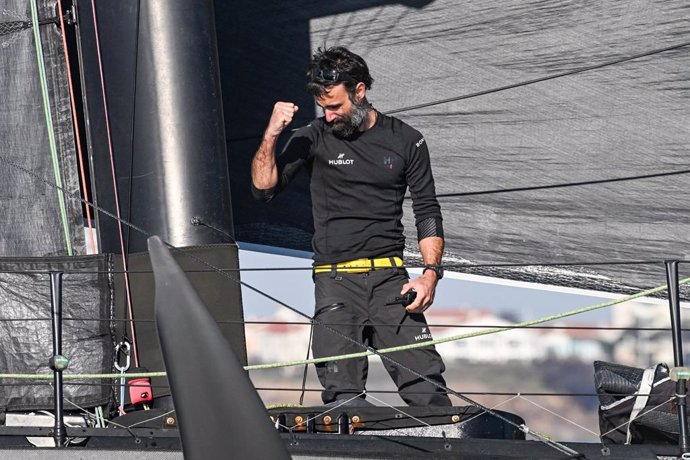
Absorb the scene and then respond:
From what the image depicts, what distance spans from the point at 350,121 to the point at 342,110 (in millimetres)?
41

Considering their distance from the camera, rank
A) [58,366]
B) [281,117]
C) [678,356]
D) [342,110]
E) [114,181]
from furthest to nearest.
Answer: [114,181], [342,110], [281,117], [58,366], [678,356]

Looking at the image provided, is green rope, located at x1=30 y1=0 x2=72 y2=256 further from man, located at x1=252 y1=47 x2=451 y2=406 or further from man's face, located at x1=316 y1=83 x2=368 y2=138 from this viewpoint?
man's face, located at x1=316 y1=83 x2=368 y2=138

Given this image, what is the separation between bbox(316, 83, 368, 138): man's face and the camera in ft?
12.0

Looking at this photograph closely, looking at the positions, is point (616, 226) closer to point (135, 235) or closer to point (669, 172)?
point (669, 172)

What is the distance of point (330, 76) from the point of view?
3641 millimetres

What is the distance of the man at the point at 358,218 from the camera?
360 cm

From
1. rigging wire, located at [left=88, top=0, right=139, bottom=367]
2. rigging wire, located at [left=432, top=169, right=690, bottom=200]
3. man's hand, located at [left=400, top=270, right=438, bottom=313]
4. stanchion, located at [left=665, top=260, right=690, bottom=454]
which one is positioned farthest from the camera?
rigging wire, located at [left=432, top=169, right=690, bottom=200]

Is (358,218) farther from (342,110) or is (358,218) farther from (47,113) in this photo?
(47,113)

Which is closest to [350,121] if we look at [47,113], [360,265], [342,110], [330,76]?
[342,110]

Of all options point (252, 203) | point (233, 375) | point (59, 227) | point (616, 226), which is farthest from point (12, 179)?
point (233, 375)

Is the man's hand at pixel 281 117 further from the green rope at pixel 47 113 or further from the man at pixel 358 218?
the green rope at pixel 47 113

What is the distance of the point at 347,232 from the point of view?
145 inches


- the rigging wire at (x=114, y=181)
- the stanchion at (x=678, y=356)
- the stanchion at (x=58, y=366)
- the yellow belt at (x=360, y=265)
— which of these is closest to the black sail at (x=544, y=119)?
the rigging wire at (x=114, y=181)

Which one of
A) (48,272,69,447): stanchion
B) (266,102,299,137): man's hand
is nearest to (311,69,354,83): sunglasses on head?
(266,102,299,137): man's hand
